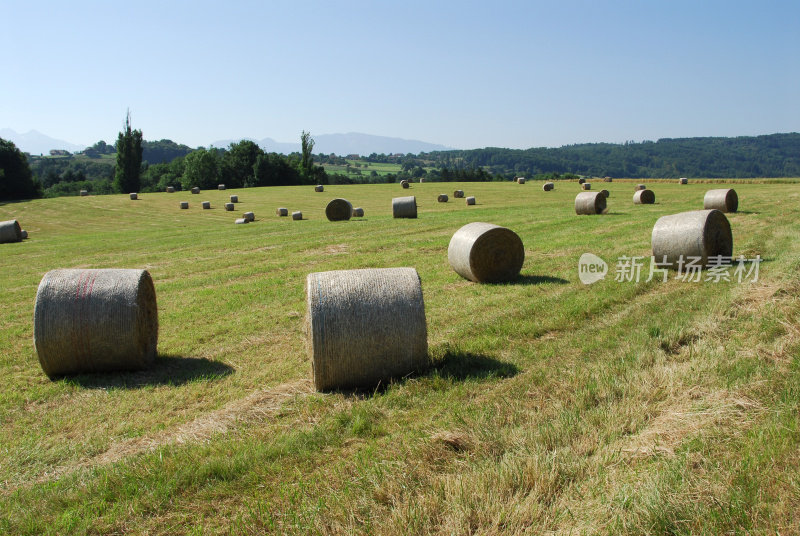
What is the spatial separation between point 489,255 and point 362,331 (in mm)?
6369

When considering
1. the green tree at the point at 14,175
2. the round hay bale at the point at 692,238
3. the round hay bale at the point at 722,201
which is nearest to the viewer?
the round hay bale at the point at 692,238

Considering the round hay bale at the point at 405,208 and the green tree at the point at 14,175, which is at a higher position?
the green tree at the point at 14,175

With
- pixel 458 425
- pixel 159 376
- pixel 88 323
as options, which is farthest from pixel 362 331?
pixel 88 323

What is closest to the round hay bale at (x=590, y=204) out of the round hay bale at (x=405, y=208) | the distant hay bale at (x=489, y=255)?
the round hay bale at (x=405, y=208)

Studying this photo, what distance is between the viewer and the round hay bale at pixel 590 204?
2703 centimetres

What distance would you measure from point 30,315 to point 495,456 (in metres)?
11.2

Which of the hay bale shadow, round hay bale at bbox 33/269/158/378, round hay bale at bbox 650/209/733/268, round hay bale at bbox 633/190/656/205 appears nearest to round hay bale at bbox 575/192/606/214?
round hay bale at bbox 633/190/656/205

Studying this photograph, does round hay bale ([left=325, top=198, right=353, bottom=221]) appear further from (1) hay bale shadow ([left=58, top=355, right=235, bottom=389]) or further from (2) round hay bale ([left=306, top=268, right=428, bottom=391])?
(2) round hay bale ([left=306, top=268, right=428, bottom=391])

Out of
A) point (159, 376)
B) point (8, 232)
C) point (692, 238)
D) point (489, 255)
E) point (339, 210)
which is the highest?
point (339, 210)

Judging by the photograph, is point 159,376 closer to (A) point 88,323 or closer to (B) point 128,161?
(A) point 88,323

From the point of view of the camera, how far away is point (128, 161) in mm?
89688

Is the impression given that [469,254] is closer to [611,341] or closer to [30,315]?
[611,341]

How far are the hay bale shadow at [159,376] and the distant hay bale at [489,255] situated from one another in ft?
20.2

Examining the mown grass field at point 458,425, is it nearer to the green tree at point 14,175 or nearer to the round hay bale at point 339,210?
the round hay bale at point 339,210
